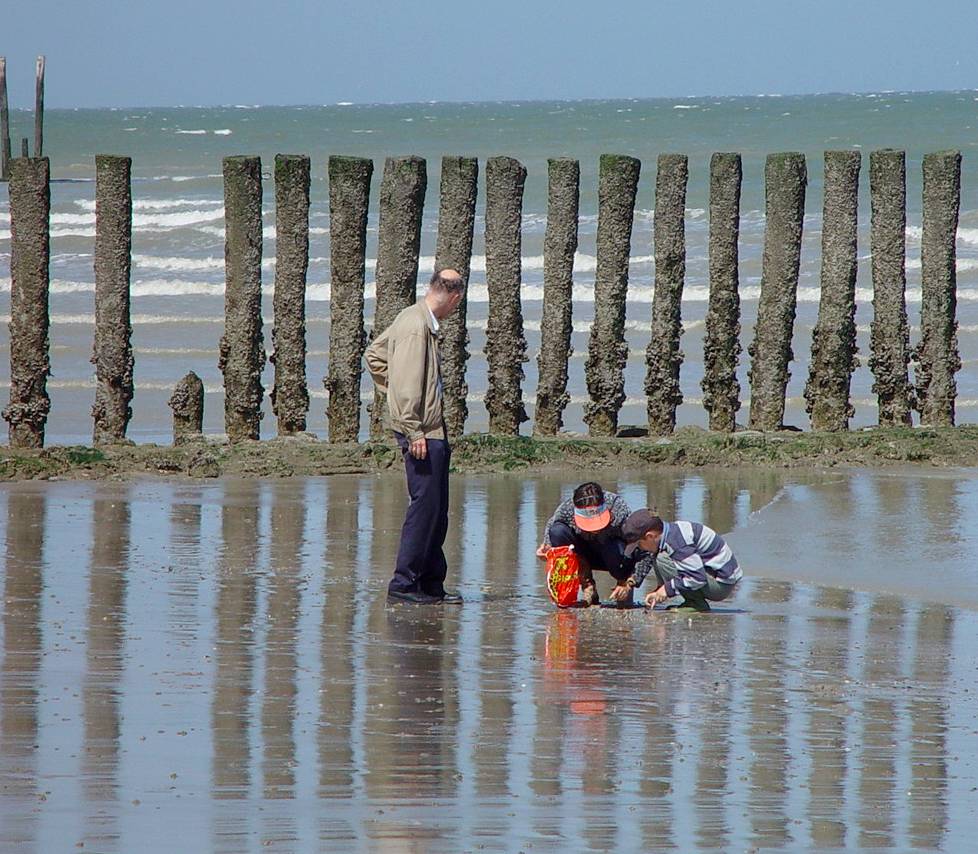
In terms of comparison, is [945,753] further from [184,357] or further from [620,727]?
[184,357]

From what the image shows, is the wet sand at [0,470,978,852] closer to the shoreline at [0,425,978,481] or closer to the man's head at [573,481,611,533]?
the man's head at [573,481,611,533]

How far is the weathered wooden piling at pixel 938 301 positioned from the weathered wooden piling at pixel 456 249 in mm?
3370

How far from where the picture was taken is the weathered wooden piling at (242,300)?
12.2 meters

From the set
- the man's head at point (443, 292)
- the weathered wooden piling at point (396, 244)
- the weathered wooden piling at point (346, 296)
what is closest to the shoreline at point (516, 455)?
the weathered wooden piling at point (346, 296)

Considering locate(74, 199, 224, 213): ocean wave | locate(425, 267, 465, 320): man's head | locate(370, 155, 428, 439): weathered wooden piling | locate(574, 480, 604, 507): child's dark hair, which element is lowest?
locate(574, 480, 604, 507): child's dark hair

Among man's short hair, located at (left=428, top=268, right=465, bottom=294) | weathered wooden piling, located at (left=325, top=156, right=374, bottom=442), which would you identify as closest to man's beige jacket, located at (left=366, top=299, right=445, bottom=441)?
man's short hair, located at (left=428, top=268, right=465, bottom=294)

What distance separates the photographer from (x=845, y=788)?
5.09 meters

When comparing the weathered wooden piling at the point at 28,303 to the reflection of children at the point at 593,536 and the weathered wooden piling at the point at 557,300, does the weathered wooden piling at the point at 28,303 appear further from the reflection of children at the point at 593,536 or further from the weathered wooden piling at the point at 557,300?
the reflection of children at the point at 593,536

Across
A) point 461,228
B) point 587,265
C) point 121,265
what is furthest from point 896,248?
point 587,265

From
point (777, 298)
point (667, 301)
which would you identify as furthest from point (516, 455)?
point (777, 298)

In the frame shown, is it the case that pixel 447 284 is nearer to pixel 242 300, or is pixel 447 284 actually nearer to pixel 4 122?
pixel 242 300

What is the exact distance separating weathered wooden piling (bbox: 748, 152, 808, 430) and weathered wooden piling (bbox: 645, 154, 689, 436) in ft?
1.96

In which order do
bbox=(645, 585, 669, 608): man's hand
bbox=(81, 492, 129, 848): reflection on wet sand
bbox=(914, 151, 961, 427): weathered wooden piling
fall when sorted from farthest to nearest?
bbox=(914, 151, 961, 427): weathered wooden piling → bbox=(645, 585, 669, 608): man's hand → bbox=(81, 492, 129, 848): reflection on wet sand

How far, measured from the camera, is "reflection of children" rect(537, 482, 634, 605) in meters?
7.79
